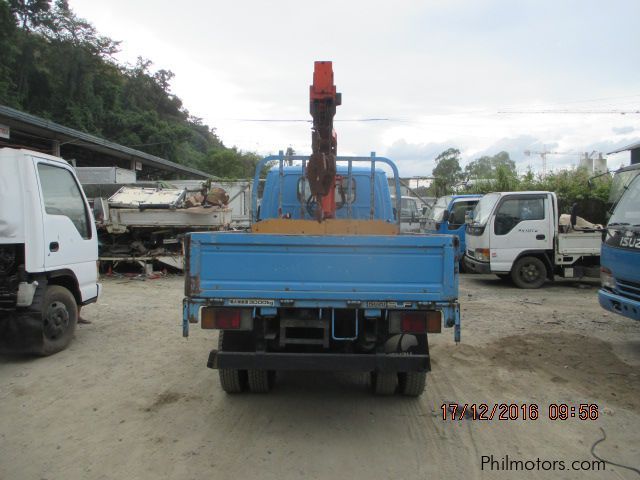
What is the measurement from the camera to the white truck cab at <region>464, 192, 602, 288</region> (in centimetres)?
1070

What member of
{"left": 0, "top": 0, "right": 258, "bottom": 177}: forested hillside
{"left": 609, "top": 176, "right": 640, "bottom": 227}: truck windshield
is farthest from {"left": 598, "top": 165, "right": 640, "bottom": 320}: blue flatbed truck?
{"left": 0, "top": 0, "right": 258, "bottom": 177}: forested hillside

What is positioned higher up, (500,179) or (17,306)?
(500,179)

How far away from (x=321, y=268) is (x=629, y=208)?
466cm

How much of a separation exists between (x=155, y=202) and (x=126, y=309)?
4.44 metres

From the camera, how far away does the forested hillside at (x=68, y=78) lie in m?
30.2

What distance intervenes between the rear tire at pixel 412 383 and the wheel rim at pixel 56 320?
13.1 feet

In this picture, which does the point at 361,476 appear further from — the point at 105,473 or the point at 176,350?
the point at 176,350

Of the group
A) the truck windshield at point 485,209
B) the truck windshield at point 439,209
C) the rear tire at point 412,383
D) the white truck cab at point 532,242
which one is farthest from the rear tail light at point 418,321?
the truck windshield at point 439,209

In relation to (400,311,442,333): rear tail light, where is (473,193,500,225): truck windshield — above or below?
above

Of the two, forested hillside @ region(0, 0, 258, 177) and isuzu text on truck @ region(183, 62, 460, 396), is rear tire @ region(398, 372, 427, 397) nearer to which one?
isuzu text on truck @ region(183, 62, 460, 396)

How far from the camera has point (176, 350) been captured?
6090 mm

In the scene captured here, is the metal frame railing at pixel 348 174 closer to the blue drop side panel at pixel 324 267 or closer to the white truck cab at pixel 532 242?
the blue drop side panel at pixel 324 267

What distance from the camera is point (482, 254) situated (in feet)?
36.3

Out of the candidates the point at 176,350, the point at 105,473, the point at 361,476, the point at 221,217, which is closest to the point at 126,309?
the point at 176,350
